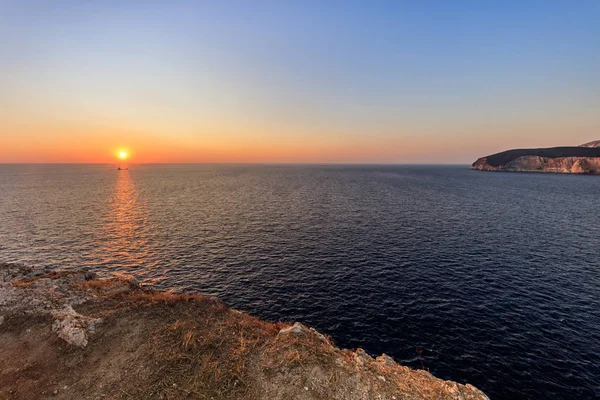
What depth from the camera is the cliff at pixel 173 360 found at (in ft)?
53.3

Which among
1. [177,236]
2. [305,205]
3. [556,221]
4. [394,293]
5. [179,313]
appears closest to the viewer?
[179,313]

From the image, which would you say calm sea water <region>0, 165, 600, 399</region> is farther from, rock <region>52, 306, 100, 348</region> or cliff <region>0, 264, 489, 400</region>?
rock <region>52, 306, 100, 348</region>

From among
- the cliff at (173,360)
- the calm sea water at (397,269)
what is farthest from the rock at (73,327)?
the calm sea water at (397,269)

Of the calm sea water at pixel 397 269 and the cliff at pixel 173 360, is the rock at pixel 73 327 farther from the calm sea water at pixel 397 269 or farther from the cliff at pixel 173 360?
the calm sea water at pixel 397 269

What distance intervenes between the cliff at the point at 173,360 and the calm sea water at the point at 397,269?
926 centimetres

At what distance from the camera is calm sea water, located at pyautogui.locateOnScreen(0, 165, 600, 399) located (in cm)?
2634

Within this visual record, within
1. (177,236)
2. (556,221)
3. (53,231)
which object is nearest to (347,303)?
(177,236)

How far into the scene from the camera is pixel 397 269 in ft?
142

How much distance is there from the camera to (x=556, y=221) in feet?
238

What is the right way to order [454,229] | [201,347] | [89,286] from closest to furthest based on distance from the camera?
1. [201,347]
2. [89,286]
3. [454,229]

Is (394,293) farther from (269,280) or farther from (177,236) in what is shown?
(177,236)

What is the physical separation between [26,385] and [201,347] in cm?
1034

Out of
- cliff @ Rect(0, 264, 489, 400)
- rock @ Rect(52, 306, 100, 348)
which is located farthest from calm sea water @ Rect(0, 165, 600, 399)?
rock @ Rect(52, 306, 100, 348)

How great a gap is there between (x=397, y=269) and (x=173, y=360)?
118 feet
